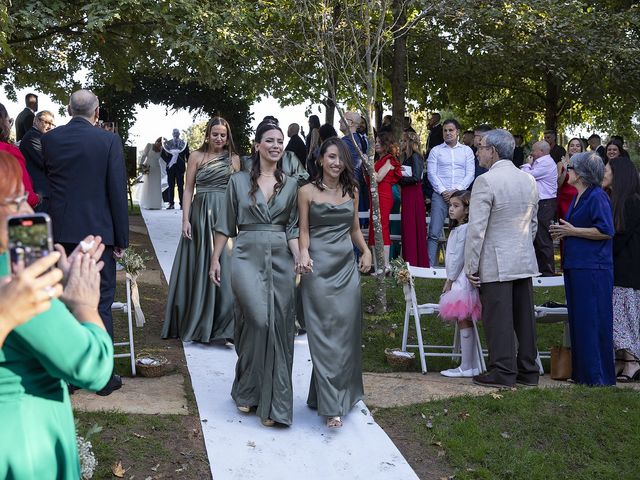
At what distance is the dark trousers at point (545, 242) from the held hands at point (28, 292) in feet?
36.2

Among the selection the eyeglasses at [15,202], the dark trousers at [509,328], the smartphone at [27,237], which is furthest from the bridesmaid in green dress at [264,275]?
the smartphone at [27,237]

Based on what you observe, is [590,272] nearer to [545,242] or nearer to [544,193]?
[545,242]

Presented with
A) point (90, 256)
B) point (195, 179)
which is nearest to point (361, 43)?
point (195, 179)

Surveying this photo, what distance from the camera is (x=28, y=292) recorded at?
215 centimetres

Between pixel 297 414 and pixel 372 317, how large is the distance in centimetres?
336

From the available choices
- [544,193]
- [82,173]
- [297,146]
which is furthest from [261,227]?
[297,146]

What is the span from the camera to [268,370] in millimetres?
6418

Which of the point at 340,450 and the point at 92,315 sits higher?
the point at 92,315

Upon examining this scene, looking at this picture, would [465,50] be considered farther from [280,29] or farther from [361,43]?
[361,43]

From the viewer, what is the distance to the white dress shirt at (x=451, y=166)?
12117 millimetres

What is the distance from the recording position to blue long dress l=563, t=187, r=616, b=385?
769 centimetres

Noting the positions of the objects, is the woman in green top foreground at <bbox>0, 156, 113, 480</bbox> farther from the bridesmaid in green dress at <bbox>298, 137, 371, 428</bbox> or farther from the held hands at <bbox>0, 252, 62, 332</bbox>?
the bridesmaid in green dress at <bbox>298, 137, 371, 428</bbox>

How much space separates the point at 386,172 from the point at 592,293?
4.73 m

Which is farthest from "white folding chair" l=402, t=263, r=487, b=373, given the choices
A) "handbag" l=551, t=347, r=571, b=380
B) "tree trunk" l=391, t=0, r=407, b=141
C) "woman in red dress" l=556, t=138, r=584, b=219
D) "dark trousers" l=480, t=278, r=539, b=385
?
"tree trunk" l=391, t=0, r=407, b=141
